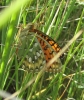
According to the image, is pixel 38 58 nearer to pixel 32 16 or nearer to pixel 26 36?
pixel 26 36

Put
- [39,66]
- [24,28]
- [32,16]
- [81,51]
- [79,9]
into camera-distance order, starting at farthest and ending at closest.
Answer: [79,9] → [32,16] → [81,51] → [39,66] → [24,28]

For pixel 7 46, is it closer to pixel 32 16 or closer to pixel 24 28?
pixel 24 28

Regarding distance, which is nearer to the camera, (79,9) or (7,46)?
(7,46)

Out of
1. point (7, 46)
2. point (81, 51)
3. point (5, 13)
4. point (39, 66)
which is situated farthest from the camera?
point (81, 51)

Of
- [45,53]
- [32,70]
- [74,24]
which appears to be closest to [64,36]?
[74,24]

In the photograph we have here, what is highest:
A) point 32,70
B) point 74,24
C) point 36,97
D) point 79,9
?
point 79,9

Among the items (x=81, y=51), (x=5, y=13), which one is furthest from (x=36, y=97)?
(x=5, y=13)

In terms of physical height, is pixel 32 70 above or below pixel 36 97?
above
